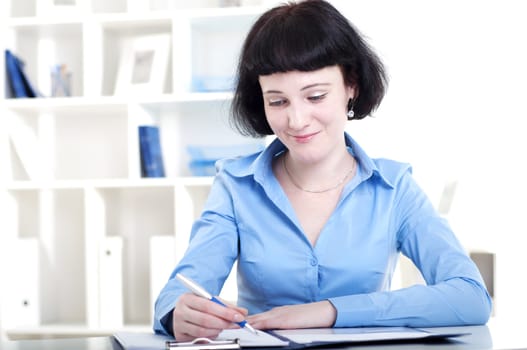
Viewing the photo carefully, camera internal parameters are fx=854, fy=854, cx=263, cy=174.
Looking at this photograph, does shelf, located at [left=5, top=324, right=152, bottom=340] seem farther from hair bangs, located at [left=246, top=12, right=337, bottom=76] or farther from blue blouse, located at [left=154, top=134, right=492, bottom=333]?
hair bangs, located at [left=246, top=12, right=337, bottom=76]

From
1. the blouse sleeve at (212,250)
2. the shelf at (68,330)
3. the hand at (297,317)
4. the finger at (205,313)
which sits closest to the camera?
the finger at (205,313)

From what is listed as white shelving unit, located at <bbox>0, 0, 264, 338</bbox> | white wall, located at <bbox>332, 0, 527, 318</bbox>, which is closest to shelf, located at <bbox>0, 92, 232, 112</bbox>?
white shelving unit, located at <bbox>0, 0, 264, 338</bbox>

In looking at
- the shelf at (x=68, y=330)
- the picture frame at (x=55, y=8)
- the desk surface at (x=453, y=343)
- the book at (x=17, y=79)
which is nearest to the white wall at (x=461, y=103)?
the picture frame at (x=55, y=8)

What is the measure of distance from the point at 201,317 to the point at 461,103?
2687mm

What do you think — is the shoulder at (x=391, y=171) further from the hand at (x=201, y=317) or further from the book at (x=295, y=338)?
the hand at (x=201, y=317)

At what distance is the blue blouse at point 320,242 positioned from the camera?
1823 mm

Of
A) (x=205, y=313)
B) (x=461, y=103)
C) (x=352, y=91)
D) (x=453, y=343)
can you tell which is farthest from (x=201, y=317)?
(x=461, y=103)

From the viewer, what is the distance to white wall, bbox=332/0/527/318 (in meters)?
3.79

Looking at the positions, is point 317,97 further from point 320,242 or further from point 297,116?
point 320,242

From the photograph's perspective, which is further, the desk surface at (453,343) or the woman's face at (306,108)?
the woman's face at (306,108)

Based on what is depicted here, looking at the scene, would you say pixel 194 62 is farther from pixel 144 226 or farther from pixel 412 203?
pixel 412 203

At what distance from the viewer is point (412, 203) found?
1902 millimetres

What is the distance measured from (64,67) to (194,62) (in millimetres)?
598

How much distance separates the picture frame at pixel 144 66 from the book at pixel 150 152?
18 centimetres
